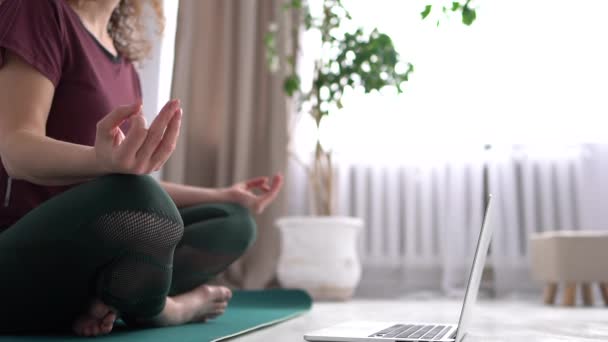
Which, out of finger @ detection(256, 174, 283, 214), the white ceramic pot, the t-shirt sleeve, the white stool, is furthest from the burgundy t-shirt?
the white stool

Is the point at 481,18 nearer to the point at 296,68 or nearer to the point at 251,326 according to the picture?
the point at 296,68

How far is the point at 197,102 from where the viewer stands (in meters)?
3.06

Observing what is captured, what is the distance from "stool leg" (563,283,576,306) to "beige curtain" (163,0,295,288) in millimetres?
1306

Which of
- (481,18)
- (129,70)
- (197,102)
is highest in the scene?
(481,18)

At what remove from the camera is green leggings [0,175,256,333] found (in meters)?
0.80

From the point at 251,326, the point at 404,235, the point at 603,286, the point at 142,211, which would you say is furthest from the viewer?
the point at 404,235

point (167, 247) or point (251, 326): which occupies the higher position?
point (167, 247)

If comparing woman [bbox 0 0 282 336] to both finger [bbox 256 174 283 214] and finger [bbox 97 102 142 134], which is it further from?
finger [bbox 256 174 283 214]

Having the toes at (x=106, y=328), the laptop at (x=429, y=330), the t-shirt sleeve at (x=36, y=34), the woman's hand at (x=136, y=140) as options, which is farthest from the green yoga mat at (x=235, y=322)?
the t-shirt sleeve at (x=36, y=34)

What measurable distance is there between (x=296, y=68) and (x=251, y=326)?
2.03m

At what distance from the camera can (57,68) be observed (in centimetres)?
96

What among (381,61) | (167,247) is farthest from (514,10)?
(167,247)

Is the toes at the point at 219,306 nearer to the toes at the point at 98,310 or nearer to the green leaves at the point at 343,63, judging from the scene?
the toes at the point at 98,310

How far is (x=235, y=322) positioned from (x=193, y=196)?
0.28m
